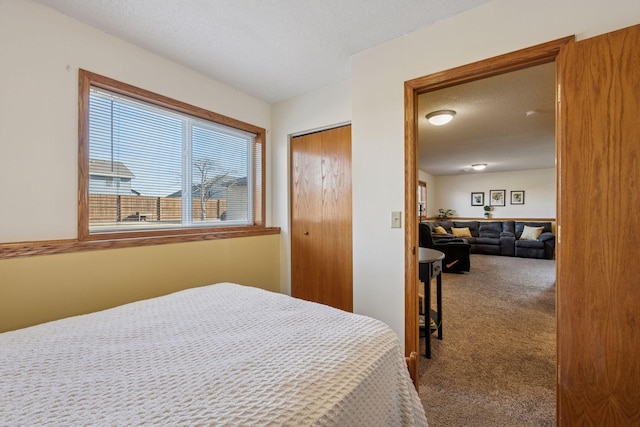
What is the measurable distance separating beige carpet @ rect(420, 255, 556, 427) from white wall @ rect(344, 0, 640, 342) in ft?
1.61

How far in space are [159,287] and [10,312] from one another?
76 centimetres

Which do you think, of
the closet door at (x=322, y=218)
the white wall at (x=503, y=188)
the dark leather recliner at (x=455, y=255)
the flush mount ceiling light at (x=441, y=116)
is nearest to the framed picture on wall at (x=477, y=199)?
the white wall at (x=503, y=188)

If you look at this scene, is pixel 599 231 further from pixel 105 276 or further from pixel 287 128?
pixel 105 276

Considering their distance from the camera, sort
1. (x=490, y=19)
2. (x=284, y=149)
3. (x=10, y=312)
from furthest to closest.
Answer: (x=284, y=149) < (x=490, y=19) < (x=10, y=312)

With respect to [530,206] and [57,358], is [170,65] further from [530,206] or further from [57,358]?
[530,206]

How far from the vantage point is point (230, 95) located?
9.04ft

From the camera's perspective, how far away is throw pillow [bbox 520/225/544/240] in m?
7.06

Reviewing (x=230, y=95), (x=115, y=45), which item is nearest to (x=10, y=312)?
(x=115, y=45)

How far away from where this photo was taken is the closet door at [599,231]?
50.0 inches

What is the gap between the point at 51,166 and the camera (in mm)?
1711

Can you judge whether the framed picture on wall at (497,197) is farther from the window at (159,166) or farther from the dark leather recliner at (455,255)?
the window at (159,166)

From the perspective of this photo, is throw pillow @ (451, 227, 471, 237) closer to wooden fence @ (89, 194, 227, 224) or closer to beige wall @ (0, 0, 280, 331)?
wooden fence @ (89, 194, 227, 224)

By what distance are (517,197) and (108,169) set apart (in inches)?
370

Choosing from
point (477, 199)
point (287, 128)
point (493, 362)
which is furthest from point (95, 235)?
point (477, 199)
